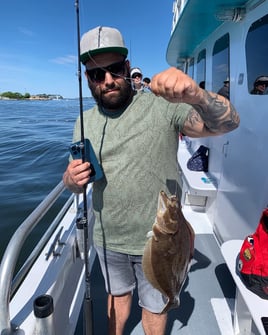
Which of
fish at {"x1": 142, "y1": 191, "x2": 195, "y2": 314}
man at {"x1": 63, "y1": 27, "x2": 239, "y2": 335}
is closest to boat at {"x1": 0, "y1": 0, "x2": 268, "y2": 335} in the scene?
man at {"x1": 63, "y1": 27, "x2": 239, "y2": 335}

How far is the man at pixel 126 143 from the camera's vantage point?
1393 millimetres

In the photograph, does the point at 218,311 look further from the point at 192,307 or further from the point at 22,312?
the point at 22,312

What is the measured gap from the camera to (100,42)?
1.38m

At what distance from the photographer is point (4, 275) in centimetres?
116

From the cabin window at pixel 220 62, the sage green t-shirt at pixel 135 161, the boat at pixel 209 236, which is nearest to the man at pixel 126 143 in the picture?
the sage green t-shirt at pixel 135 161

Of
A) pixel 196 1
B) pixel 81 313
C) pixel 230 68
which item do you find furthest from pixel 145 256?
pixel 196 1

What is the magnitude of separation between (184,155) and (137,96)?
13.3 feet

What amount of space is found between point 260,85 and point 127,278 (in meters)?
1.98

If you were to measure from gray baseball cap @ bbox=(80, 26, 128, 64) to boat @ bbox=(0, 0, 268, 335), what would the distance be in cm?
95

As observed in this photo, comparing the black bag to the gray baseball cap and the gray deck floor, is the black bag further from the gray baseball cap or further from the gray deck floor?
the gray baseball cap

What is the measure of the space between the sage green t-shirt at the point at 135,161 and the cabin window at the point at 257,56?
4.32ft

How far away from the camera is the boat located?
4.94 ft

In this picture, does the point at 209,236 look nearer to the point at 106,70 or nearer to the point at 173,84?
the point at 106,70

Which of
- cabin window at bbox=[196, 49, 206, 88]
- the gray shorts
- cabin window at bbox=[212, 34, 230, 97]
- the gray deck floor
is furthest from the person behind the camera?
cabin window at bbox=[196, 49, 206, 88]
